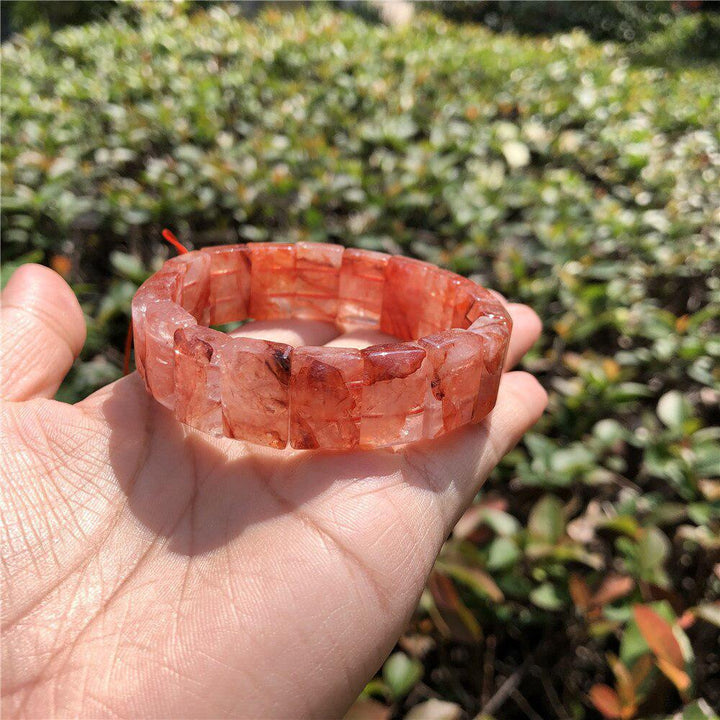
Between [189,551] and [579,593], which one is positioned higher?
[189,551]

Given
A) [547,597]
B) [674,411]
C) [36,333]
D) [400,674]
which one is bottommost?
[400,674]

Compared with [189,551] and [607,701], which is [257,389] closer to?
[189,551]

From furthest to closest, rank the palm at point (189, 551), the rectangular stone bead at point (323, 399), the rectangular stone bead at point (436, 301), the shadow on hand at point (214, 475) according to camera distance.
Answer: the rectangular stone bead at point (436, 301), the rectangular stone bead at point (323, 399), the shadow on hand at point (214, 475), the palm at point (189, 551)

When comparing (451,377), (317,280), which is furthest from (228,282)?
(451,377)

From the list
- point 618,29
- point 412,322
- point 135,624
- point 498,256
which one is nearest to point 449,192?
point 498,256

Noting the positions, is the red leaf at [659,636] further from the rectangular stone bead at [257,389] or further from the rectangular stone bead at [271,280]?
the rectangular stone bead at [271,280]

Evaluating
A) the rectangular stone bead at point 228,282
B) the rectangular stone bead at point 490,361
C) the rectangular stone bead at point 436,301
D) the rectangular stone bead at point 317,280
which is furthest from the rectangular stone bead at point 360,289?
the rectangular stone bead at point 490,361

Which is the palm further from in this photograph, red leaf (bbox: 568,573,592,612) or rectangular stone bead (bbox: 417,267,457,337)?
rectangular stone bead (bbox: 417,267,457,337)

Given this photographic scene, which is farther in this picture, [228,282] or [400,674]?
[228,282]
